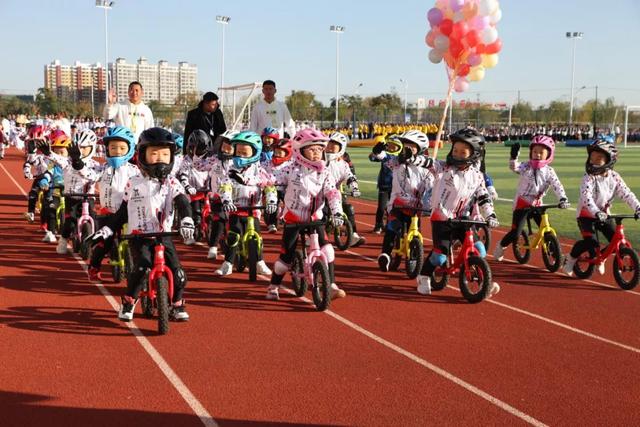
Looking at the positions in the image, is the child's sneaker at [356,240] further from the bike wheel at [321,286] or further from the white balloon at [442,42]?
the white balloon at [442,42]

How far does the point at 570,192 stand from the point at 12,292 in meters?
17.0

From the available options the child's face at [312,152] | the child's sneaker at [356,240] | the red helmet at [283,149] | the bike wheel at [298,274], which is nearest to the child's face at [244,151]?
the child's face at [312,152]

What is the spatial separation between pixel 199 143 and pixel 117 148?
3.46 metres

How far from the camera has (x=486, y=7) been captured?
14.4 m

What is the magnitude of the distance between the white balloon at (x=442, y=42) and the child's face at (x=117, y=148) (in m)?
8.63

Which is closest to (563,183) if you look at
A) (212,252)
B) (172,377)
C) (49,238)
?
(212,252)

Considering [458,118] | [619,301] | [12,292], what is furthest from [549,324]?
[458,118]

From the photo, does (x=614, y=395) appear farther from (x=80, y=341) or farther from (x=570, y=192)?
(x=570, y=192)

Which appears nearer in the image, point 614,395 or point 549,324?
point 614,395

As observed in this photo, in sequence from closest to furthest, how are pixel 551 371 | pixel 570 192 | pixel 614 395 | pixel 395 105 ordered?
pixel 614 395
pixel 551 371
pixel 570 192
pixel 395 105

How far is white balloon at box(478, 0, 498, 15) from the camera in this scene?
1440 centimetres

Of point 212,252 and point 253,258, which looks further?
point 212,252

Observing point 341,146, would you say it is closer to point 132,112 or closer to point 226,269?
point 226,269

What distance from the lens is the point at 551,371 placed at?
231 inches
